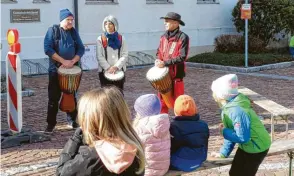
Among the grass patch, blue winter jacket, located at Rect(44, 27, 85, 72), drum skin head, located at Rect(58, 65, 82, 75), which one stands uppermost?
blue winter jacket, located at Rect(44, 27, 85, 72)

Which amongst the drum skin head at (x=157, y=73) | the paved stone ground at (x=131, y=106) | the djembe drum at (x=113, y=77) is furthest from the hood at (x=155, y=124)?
the djembe drum at (x=113, y=77)

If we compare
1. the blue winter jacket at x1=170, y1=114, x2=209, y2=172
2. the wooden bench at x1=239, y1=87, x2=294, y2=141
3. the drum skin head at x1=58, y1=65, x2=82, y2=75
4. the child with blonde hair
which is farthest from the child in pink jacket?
the drum skin head at x1=58, y1=65, x2=82, y2=75

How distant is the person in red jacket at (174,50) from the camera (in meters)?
8.32

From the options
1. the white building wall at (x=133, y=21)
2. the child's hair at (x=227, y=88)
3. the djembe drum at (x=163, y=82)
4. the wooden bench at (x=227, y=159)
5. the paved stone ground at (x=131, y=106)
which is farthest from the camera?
the white building wall at (x=133, y=21)

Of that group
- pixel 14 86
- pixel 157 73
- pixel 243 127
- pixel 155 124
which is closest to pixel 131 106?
pixel 157 73

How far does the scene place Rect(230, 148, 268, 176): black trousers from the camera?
16.7 feet

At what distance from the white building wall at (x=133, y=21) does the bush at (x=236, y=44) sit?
0.91 metres

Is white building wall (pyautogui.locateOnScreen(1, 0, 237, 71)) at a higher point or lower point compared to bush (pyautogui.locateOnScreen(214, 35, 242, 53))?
higher

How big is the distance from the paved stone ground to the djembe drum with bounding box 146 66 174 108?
2.86 ft

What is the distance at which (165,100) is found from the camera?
8703 millimetres

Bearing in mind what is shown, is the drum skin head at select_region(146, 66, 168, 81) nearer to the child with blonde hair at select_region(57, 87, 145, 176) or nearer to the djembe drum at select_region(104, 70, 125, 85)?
the djembe drum at select_region(104, 70, 125, 85)

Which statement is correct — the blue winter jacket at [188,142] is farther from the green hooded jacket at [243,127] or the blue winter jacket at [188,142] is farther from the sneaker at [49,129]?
the sneaker at [49,129]

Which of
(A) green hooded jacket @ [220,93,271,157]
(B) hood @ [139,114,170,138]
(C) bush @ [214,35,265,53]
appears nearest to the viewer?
(B) hood @ [139,114,170,138]

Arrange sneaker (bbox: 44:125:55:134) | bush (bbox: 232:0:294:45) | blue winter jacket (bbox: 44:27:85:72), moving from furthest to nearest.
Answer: bush (bbox: 232:0:294:45)
sneaker (bbox: 44:125:55:134)
blue winter jacket (bbox: 44:27:85:72)
